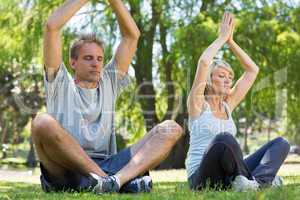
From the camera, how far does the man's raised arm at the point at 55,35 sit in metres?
4.00

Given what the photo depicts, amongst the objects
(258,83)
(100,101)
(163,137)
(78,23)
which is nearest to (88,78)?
(100,101)

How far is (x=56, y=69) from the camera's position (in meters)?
4.07

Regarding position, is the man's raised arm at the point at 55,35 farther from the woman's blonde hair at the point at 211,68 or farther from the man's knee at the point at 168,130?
the woman's blonde hair at the point at 211,68

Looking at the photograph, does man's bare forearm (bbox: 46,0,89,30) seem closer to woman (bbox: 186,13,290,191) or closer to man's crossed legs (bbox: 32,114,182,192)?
man's crossed legs (bbox: 32,114,182,192)

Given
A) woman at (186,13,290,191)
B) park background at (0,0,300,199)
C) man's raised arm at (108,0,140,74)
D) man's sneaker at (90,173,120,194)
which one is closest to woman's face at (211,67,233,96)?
woman at (186,13,290,191)

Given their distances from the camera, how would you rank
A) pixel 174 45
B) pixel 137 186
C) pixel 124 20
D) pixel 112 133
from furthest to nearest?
pixel 174 45, pixel 124 20, pixel 112 133, pixel 137 186

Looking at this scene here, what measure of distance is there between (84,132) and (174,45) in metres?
9.38

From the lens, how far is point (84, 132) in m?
4.04

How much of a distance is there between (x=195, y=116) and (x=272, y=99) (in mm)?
10118

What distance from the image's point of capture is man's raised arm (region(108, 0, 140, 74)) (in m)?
4.41

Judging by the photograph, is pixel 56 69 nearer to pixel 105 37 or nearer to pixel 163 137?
pixel 163 137

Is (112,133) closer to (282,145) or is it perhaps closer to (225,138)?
(225,138)

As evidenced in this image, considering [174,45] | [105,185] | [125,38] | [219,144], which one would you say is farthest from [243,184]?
[174,45]

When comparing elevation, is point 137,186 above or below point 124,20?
below
